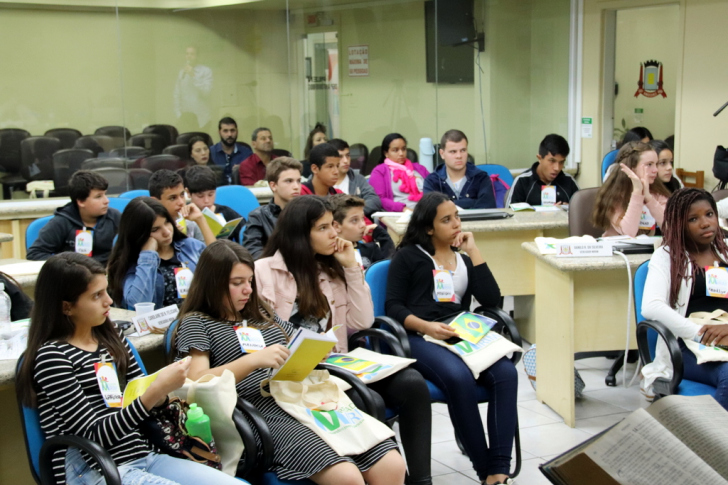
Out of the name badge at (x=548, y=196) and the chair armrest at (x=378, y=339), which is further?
the name badge at (x=548, y=196)

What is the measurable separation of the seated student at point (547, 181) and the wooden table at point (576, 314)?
5.70 ft

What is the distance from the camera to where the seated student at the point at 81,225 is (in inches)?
166

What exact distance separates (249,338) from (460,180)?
3.25 meters

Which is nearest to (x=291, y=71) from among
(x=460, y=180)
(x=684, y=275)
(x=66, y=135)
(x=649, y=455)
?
(x=66, y=135)

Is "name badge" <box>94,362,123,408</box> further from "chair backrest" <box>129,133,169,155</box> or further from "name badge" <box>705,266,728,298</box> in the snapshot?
"chair backrest" <box>129,133,169,155</box>

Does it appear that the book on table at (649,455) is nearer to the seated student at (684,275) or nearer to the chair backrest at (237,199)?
the seated student at (684,275)

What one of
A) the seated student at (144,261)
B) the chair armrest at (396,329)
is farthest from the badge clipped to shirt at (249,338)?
the seated student at (144,261)

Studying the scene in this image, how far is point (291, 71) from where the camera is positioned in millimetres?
7172

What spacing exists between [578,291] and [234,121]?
406 cm

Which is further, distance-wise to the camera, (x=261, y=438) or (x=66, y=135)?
(x=66, y=135)

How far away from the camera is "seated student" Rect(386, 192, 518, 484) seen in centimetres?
299

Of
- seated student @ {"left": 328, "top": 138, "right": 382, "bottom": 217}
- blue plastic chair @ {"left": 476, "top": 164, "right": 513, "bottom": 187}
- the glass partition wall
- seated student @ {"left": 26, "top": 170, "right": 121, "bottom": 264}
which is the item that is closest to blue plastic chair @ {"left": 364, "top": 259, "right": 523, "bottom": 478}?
seated student @ {"left": 26, "top": 170, "right": 121, "bottom": 264}

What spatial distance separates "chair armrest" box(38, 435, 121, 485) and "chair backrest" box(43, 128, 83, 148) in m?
4.48

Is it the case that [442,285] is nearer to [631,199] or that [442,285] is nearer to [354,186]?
[631,199]
